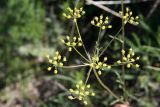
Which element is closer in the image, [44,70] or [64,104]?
[64,104]

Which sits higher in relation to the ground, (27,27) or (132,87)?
(27,27)

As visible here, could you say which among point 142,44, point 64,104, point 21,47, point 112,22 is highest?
point 21,47

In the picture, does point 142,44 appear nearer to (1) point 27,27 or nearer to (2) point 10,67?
(1) point 27,27

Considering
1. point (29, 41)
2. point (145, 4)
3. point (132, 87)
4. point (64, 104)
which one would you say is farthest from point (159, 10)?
point (29, 41)

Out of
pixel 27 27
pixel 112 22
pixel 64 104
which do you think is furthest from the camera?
pixel 27 27

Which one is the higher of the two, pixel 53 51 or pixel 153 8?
pixel 53 51

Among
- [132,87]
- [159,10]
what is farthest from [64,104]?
[159,10]

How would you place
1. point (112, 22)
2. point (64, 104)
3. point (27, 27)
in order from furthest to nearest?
point (27, 27)
point (112, 22)
point (64, 104)

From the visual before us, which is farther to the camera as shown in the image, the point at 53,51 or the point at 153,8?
the point at 53,51
